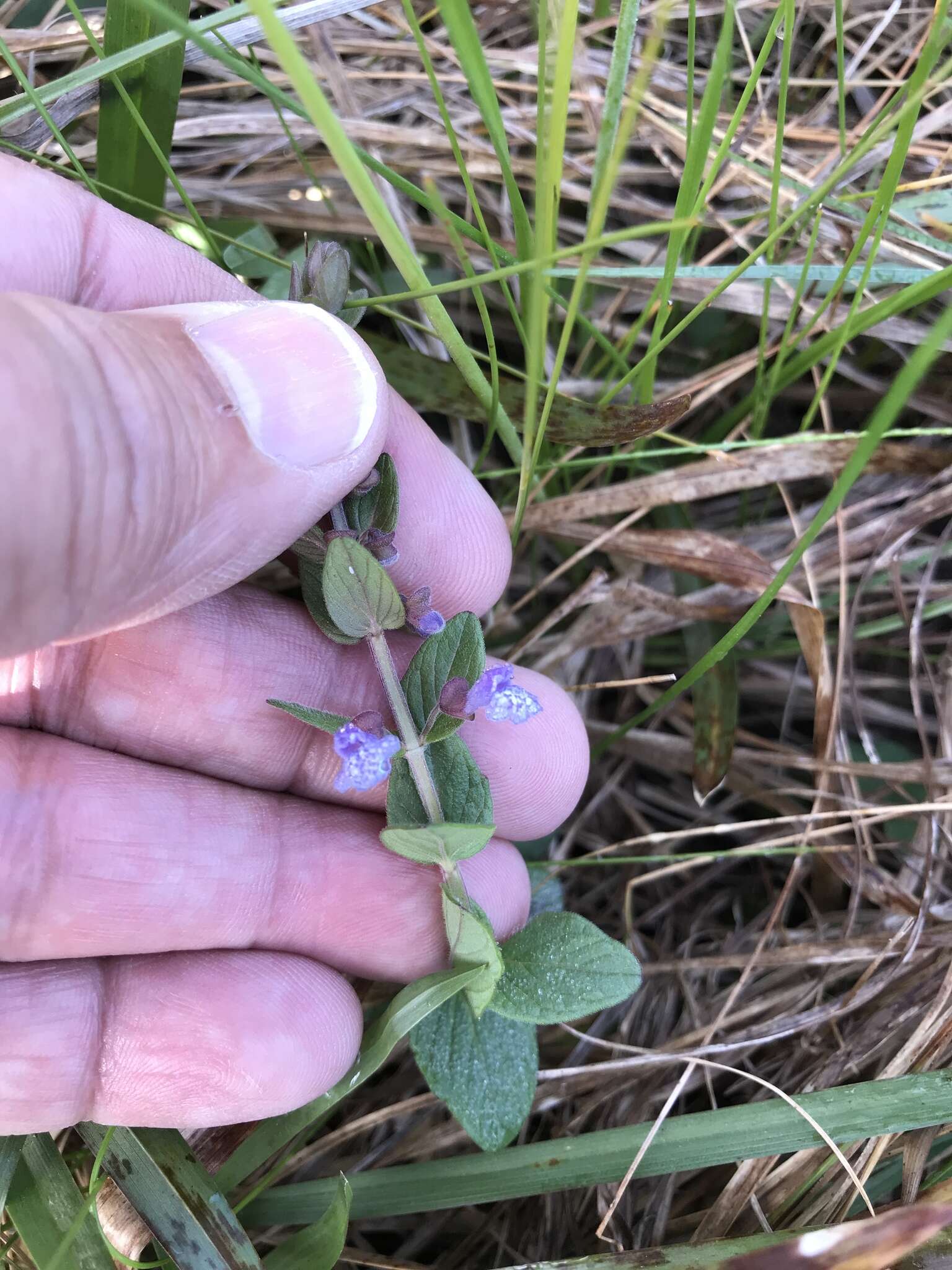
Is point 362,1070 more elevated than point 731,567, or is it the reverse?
point 731,567

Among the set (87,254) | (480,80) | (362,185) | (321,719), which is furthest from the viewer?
(87,254)

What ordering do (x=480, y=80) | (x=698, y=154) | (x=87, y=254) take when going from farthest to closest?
1. (x=87, y=254)
2. (x=698, y=154)
3. (x=480, y=80)

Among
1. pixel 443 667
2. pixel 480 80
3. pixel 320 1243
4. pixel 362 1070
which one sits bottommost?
pixel 320 1243

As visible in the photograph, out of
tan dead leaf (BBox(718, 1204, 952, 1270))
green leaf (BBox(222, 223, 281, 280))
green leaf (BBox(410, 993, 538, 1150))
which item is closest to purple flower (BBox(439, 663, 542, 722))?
green leaf (BBox(410, 993, 538, 1150))

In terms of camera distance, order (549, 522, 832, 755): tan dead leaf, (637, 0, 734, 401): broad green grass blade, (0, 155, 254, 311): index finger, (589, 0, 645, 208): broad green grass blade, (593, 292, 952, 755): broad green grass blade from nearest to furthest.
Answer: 1. (593, 292, 952, 755): broad green grass blade
2. (637, 0, 734, 401): broad green grass blade
3. (589, 0, 645, 208): broad green grass blade
4. (0, 155, 254, 311): index finger
5. (549, 522, 832, 755): tan dead leaf

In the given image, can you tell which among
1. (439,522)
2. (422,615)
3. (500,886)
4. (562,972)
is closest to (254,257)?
(439,522)

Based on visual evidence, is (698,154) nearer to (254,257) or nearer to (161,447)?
(161,447)

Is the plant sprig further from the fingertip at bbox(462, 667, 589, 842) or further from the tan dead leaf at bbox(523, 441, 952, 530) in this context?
the tan dead leaf at bbox(523, 441, 952, 530)
